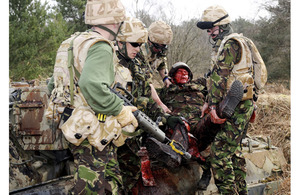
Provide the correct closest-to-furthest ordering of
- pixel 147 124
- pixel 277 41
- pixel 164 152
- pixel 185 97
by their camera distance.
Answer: pixel 147 124
pixel 164 152
pixel 185 97
pixel 277 41

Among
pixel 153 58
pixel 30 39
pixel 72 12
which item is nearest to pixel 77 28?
pixel 72 12

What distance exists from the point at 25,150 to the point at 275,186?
3601mm

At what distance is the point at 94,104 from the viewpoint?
2.74m

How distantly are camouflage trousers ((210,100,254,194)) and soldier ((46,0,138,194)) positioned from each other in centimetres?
150

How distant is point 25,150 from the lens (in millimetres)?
4281

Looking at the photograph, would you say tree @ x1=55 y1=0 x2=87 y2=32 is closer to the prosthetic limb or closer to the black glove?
the prosthetic limb

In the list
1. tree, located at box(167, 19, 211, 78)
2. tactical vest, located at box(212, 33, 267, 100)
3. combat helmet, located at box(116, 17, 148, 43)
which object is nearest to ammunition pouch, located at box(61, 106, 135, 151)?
combat helmet, located at box(116, 17, 148, 43)

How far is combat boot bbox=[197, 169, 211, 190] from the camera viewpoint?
14.4ft

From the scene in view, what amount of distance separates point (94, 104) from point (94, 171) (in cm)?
59

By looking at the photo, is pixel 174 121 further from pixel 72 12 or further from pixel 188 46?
pixel 72 12

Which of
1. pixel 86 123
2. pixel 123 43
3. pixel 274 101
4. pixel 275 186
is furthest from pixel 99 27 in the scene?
pixel 274 101

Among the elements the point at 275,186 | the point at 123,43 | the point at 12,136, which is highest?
the point at 123,43

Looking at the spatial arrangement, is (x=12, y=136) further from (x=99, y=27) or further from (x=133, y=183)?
(x=99, y=27)

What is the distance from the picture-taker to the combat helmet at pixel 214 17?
4359 mm
